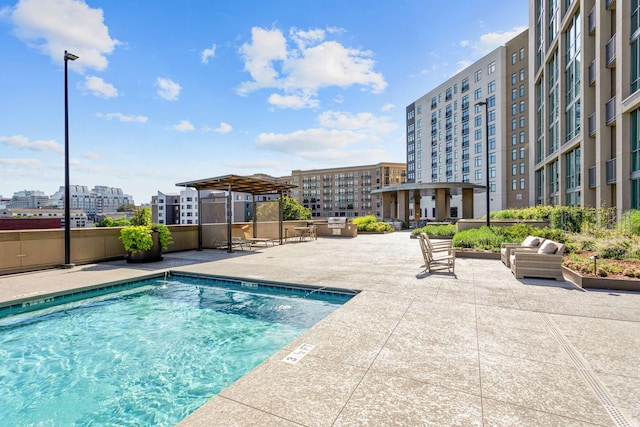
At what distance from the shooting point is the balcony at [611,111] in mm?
15477

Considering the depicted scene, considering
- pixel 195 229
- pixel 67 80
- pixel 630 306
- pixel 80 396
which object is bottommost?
pixel 80 396

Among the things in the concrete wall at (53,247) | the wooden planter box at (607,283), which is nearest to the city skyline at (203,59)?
the concrete wall at (53,247)

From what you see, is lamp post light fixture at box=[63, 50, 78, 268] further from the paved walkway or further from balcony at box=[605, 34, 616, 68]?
balcony at box=[605, 34, 616, 68]

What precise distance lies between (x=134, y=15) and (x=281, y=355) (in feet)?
42.1

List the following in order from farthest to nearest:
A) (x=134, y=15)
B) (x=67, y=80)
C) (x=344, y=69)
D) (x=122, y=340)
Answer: (x=344, y=69)
(x=134, y=15)
(x=67, y=80)
(x=122, y=340)

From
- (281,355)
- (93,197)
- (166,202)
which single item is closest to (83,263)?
(281,355)

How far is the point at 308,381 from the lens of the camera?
112 inches

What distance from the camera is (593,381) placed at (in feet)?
9.40

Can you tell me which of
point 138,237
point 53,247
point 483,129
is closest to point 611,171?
point 138,237

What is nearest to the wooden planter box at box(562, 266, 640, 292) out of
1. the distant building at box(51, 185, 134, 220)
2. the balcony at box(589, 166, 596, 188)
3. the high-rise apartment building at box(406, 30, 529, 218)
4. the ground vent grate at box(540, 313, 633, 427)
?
the ground vent grate at box(540, 313, 633, 427)

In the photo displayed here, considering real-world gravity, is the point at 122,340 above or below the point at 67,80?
below

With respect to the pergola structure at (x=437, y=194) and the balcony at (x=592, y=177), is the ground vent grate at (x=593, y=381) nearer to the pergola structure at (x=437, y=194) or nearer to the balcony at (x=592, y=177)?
the balcony at (x=592, y=177)

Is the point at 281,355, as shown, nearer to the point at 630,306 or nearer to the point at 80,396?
the point at 80,396

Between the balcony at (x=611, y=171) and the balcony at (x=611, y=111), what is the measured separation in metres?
2.00
